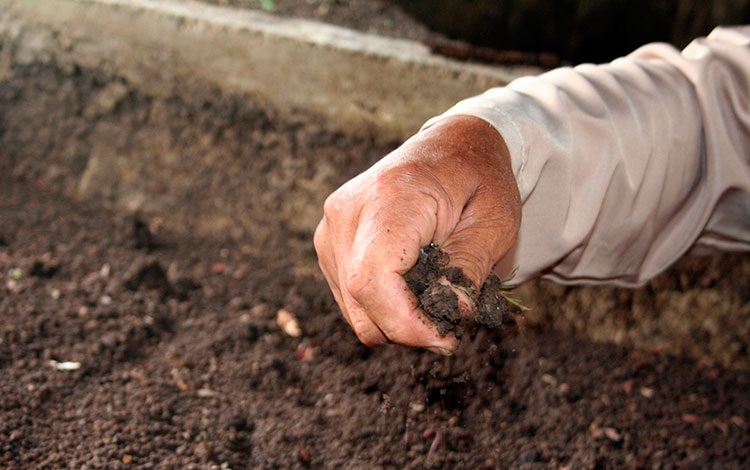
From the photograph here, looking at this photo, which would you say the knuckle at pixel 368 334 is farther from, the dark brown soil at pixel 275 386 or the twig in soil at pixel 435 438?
the twig in soil at pixel 435 438

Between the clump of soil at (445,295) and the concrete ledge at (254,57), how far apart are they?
47.6 inches

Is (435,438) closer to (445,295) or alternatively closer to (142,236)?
(445,295)

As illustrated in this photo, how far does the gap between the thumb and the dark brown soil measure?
27 cm

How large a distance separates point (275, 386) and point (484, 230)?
844 millimetres

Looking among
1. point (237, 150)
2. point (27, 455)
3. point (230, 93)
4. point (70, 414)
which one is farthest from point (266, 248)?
point (27, 455)

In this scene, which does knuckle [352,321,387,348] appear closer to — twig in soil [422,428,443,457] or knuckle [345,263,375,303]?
knuckle [345,263,375,303]

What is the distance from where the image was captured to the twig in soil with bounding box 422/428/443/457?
54.2 inches

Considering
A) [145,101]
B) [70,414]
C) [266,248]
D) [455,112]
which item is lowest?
[266,248]

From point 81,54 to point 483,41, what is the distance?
1691 millimetres

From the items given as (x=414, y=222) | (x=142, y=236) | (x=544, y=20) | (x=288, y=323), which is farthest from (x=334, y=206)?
(x=544, y=20)

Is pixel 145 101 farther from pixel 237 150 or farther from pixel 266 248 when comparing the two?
pixel 266 248

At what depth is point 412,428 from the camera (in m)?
1.40

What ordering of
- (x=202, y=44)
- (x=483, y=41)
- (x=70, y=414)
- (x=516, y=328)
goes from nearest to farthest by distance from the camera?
1. (x=516, y=328)
2. (x=70, y=414)
3. (x=202, y=44)
4. (x=483, y=41)

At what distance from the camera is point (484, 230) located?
1079 millimetres
